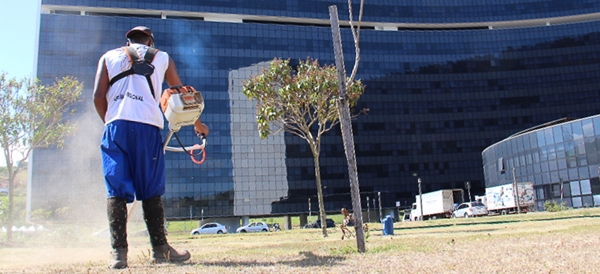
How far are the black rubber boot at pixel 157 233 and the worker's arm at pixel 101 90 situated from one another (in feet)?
3.81

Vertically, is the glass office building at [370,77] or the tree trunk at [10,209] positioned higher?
the glass office building at [370,77]

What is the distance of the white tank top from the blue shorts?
0.09 m

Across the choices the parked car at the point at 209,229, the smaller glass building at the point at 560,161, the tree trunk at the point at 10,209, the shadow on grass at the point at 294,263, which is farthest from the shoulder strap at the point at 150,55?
the parked car at the point at 209,229

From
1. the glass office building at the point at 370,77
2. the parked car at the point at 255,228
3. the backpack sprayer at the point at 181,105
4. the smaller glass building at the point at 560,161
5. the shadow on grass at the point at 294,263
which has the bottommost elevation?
the parked car at the point at 255,228

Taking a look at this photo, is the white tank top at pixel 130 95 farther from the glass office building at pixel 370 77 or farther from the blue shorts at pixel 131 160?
the glass office building at pixel 370 77

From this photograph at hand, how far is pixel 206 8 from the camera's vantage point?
85.7 metres

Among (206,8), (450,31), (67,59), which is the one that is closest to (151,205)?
(67,59)

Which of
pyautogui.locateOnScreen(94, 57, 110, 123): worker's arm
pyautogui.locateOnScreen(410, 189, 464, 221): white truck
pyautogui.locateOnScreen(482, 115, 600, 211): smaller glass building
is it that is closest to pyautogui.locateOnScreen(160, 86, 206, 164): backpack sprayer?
pyautogui.locateOnScreen(94, 57, 110, 123): worker's arm

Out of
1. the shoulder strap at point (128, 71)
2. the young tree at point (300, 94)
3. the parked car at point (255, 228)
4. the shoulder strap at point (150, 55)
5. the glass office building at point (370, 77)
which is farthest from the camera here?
the glass office building at point (370, 77)

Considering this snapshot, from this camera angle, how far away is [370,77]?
90.2m

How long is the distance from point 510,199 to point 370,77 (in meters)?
44.3

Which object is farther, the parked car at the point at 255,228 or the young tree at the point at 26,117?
the parked car at the point at 255,228

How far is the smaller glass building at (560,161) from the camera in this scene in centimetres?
4645

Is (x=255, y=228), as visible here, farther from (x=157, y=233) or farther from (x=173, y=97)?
(x=173, y=97)
